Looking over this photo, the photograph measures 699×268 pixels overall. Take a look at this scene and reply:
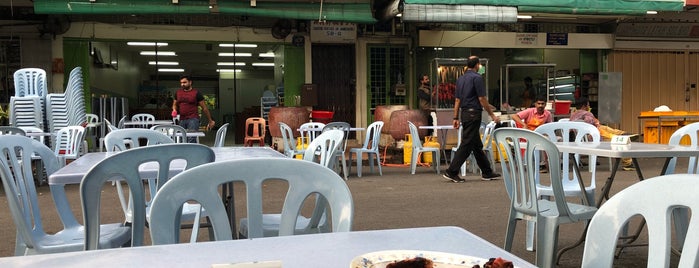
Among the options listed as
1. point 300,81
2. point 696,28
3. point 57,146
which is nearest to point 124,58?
point 300,81

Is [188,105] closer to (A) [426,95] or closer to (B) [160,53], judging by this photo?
(A) [426,95]

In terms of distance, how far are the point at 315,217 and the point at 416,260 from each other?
1.69 metres

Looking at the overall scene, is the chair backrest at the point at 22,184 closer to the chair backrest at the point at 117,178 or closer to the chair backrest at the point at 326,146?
the chair backrest at the point at 117,178

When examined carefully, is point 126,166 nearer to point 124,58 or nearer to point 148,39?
point 148,39

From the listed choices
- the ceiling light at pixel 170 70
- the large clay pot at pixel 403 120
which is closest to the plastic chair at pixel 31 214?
the large clay pot at pixel 403 120

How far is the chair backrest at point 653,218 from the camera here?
1.23 meters

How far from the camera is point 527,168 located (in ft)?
11.1

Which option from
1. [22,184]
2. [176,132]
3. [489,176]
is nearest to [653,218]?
[22,184]

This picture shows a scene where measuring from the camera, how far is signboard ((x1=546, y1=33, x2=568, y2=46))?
1377cm

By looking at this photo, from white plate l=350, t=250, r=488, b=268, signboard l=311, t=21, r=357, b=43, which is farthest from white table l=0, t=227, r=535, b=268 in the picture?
signboard l=311, t=21, r=357, b=43

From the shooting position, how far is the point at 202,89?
20.4 meters

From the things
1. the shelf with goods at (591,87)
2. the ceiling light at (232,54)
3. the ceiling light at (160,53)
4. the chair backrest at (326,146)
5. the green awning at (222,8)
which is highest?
the green awning at (222,8)

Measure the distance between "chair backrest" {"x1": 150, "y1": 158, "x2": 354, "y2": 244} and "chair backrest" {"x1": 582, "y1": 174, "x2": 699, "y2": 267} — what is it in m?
0.64

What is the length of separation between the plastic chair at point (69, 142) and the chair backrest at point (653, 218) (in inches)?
290
